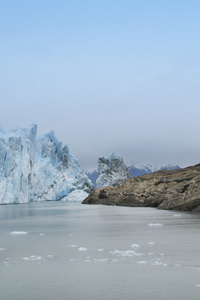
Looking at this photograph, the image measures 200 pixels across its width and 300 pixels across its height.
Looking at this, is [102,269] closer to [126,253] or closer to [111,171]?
[126,253]

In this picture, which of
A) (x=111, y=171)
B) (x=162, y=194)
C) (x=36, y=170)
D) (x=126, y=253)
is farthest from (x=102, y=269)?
(x=111, y=171)

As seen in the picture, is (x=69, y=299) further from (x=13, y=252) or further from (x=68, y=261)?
(x=13, y=252)

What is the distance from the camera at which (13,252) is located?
31.3 ft

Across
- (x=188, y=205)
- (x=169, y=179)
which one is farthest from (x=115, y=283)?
(x=169, y=179)

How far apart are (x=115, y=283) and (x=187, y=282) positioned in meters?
1.11

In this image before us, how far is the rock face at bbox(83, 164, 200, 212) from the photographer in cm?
2765

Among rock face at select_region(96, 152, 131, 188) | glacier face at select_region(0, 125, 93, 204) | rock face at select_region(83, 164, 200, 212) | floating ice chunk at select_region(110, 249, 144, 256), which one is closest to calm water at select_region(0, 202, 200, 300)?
floating ice chunk at select_region(110, 249, 144, 256)

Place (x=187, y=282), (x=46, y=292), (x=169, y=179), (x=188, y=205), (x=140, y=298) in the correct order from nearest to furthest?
(x=140, y=298) → (x=46, y=292) → (x=187, y=282) → (x=188, y=205) → (x=169, y=179)

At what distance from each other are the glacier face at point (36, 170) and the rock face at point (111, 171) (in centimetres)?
1306

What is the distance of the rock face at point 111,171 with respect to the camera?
94.9 metres

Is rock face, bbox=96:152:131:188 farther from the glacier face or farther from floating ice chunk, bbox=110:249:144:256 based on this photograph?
floating ice chunk, bbox=110:249:144:256

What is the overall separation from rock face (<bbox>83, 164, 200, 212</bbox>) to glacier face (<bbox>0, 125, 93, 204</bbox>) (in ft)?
36.1

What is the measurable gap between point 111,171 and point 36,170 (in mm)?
33045

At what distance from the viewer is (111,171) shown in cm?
9544
